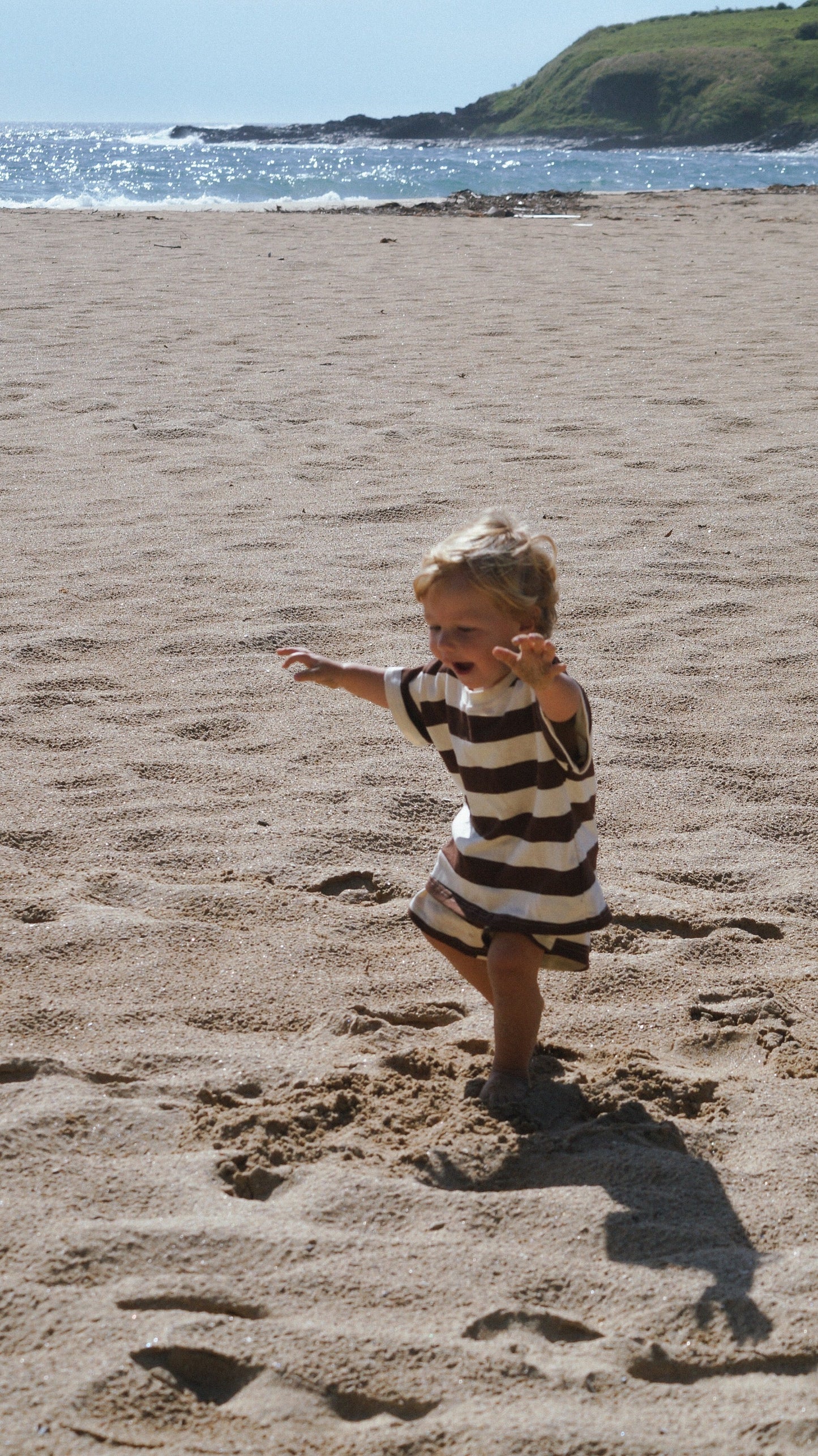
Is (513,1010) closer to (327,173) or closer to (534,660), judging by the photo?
(534,660)

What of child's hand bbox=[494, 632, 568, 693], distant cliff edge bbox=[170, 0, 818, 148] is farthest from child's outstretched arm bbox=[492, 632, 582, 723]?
distant cliff edge bbox=[170, 0, 818, 148]

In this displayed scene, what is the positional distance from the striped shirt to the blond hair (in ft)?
0.45

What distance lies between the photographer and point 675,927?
2.48 m

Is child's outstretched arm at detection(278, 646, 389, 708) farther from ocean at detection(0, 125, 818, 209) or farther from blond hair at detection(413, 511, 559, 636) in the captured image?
ocean at detection(0, 125, 818, 209)

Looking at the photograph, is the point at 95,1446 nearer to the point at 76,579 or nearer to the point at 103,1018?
the point at 103,1018

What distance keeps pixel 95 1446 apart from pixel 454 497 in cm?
390

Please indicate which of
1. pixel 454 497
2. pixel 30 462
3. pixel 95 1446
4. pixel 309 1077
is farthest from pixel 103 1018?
pixel 30 462

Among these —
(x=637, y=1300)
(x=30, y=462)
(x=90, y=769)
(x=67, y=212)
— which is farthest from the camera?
(x=67, y=212)

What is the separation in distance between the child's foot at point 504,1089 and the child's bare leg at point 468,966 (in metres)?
0.12

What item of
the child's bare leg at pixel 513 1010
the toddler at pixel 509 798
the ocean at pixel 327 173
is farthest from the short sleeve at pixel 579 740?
the ocean at pixel 327 173

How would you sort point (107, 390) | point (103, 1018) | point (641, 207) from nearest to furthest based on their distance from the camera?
point (103, 1018) → point (107, 390) → point (641, 207)

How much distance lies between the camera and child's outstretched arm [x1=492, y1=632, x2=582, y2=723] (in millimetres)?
1765

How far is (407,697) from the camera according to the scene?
2150mm

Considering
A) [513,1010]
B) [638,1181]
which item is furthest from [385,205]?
[638,1181]
